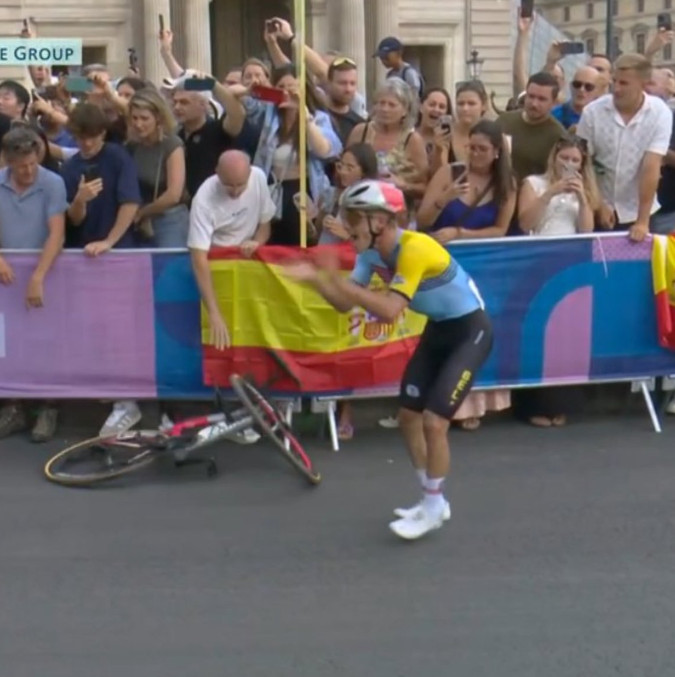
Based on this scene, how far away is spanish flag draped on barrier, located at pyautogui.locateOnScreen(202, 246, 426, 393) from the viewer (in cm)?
795

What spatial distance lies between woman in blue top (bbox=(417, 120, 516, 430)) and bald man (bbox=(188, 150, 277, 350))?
1.12 metres

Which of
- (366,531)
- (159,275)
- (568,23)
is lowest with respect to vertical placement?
(366,531)

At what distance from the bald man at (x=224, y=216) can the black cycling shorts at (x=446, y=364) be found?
1913 mm

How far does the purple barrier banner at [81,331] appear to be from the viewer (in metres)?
8.11

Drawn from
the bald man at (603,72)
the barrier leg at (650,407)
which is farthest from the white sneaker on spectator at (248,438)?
the bald man at (603,72)

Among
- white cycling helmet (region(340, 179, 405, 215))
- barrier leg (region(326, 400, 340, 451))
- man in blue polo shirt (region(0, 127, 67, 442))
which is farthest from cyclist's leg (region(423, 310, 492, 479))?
man in blue polo shirt (region(0, 127, 67, 442))

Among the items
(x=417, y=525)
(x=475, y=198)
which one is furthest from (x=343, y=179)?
(x=417, y=525)

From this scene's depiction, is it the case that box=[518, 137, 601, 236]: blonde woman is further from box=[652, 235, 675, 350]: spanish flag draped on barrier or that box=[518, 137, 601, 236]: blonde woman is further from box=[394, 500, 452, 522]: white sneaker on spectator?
box=[394, 500, 452, 522]: white sneaker on spectator

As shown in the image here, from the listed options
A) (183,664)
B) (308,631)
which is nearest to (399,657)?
(308,631)

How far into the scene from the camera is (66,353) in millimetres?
8180

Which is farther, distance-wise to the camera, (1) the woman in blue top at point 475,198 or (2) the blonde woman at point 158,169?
(2) the blonde woman at point 158,169

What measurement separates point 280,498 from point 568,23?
341ft

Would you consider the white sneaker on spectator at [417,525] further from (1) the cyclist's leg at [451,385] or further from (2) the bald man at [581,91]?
(2) the bald man at [581,91]

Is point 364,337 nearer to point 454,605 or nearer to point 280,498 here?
point 280,498
